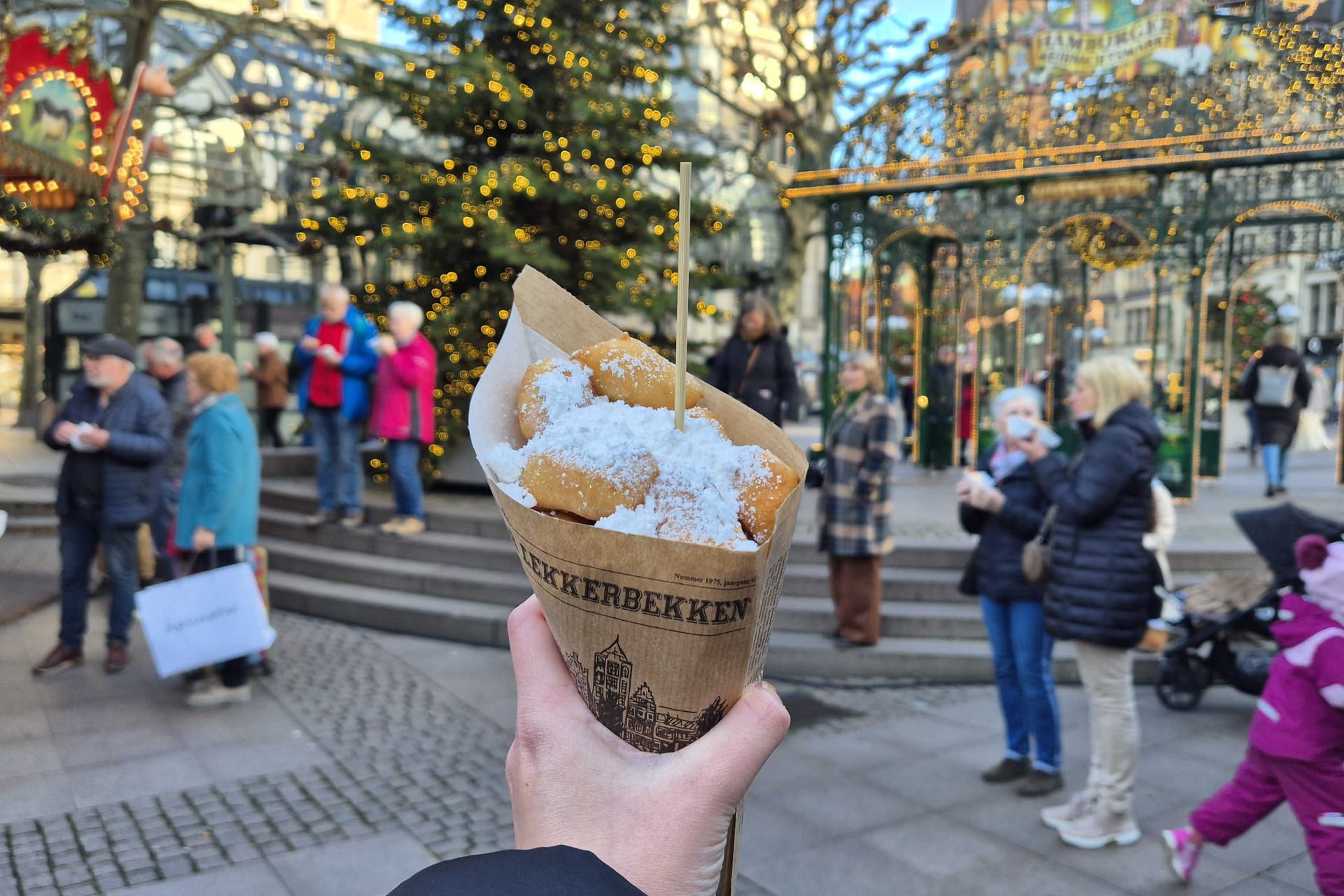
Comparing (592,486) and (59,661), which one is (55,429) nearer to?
(59,661)

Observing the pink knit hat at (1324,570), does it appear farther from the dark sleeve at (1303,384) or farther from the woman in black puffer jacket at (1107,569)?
the dark sleeve at (1303,384)

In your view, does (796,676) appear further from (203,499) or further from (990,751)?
(203,499)

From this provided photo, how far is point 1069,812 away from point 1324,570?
5.49 ft

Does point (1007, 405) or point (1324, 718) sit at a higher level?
point (1007, 405)

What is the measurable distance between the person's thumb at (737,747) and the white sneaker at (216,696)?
518cm

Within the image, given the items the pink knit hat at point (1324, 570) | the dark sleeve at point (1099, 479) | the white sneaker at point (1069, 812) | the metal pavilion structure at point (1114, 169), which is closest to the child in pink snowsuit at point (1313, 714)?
the pink knit hat at point (1324, 570)

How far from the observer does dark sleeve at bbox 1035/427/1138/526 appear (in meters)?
3.98

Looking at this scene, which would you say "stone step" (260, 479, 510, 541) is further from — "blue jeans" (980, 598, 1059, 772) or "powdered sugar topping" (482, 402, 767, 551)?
"powdered sugar topping" (482, 402, 767, 551)

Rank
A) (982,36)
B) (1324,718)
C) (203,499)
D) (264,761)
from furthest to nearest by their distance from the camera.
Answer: (982,36)
(203,499)
(264,761)
(1324,718)

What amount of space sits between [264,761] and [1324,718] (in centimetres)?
454

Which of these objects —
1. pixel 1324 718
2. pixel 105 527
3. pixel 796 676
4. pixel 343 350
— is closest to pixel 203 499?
pixel 105 527

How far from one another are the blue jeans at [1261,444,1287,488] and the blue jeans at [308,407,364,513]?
1042 centimetres

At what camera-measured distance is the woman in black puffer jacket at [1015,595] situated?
4.52m

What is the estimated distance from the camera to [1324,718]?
10.6 ft
